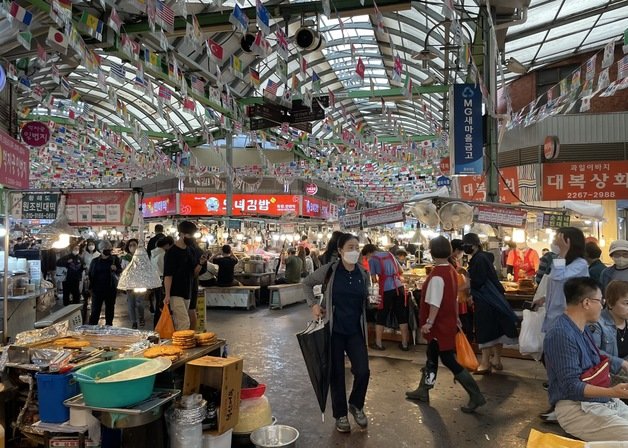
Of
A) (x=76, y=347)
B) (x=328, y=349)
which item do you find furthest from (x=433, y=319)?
(x=76, y=347)

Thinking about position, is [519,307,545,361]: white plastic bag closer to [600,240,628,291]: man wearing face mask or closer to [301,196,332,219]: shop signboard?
[600,240,628,291]: man wearing face mask

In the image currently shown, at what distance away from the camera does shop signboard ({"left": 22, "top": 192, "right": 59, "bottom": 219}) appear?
18.7 ft

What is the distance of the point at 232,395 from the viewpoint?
12.8 ft

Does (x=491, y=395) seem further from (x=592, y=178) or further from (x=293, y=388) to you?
(x=592, y=178)

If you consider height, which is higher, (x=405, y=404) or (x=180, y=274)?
(x=180, y=274)

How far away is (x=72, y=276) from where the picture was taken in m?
12.0

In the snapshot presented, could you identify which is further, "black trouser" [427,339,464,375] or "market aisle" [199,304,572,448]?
"black trouser" [427,339,464,375]

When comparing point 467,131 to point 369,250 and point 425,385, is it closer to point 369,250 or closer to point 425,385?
point 369,250

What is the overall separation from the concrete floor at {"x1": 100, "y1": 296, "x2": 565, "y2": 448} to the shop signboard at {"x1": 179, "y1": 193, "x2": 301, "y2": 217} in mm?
16313

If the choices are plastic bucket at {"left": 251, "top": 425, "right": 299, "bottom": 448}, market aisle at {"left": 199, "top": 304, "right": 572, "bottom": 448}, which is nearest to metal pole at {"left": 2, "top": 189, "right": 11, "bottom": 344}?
market aisle at {"left": 199, "top": 304, "right": 572, "bottom": 448}

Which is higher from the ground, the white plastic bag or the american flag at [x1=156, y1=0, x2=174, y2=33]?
the american flag at [x1=156, y1=0, x2=174, y2=33]

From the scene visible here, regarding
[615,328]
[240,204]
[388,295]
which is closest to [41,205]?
[388,295]

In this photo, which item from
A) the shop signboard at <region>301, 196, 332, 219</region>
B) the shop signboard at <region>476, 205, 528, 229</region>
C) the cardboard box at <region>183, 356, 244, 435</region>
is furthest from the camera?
the shop signboard at <region>301, 196, 332, 219</region>

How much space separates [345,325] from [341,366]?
422 millimetres
